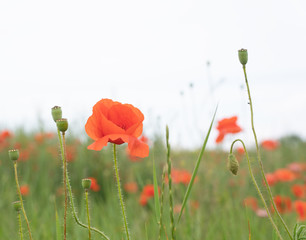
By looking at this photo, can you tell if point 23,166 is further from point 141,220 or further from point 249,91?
point 249,91

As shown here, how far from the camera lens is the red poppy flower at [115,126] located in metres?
1.25

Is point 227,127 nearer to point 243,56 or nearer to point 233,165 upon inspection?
point 233,165

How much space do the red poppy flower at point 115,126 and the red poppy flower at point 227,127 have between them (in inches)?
49.8

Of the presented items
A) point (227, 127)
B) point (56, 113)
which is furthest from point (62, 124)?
point (227, 127)

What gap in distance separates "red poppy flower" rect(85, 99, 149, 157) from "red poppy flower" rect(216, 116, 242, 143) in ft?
4.15

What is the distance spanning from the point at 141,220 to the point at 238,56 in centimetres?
244

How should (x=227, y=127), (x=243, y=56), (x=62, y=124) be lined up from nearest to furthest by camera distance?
(x=62, y=124), (x=243, y=56), (x=227, y=127)

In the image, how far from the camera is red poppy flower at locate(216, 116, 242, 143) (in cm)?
250

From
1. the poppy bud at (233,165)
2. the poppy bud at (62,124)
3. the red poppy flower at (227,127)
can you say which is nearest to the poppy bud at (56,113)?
the poppy bud at (62,124)

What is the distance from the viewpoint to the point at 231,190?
4.46 m

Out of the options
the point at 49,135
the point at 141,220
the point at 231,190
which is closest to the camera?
the point at 141,220

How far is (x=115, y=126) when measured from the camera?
4.11ft

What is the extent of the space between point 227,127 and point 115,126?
139 cm

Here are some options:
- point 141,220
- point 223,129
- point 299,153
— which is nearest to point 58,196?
point 141,220
